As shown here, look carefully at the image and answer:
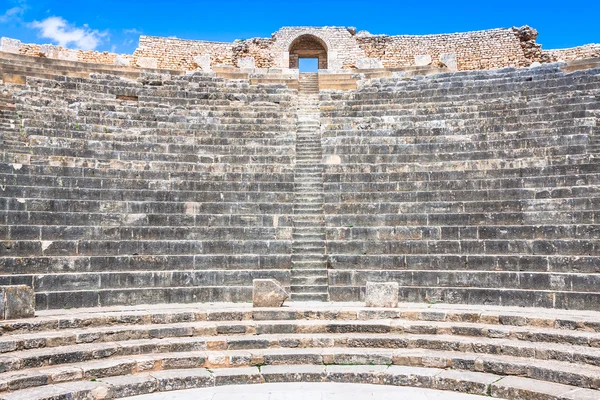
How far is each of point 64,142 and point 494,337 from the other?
906 centimetres

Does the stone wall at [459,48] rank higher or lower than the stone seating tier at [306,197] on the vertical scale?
higher

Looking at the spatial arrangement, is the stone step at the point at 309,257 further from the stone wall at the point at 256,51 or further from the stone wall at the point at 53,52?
the stone wall at the point at 256,51

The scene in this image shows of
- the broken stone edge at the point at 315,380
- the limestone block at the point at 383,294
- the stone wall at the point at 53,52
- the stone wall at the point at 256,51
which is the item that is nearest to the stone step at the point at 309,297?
the limestone block at the point at 383,294

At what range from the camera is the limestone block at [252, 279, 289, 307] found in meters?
8.10

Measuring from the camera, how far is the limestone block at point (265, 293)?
8102 millimetres

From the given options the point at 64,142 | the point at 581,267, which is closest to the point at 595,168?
the point at 581,267

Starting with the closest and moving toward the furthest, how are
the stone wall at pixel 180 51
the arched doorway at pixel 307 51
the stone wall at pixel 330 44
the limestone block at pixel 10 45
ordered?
1. the limestone block at pixel 10 45
2. the stone wall at pixel 180 51
3. the stone wall at pixel 330 44
4. the arched doorway at pixel 307 51

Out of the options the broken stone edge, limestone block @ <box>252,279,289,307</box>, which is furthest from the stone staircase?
the broken stone edge

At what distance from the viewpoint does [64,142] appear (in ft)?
37.5

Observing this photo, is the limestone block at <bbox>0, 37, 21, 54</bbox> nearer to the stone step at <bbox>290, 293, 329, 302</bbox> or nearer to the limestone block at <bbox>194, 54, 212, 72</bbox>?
the limestone block at <bbox>194, 54, 212, 72</bbox>

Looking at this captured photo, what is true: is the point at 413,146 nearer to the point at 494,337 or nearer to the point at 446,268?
the point at 446,268

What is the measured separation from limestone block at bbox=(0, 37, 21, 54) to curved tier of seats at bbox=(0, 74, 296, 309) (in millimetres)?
5342

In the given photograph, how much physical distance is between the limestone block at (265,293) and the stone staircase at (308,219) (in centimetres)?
100

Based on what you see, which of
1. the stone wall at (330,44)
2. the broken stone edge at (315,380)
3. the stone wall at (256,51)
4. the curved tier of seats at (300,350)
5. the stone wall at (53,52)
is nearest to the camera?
the broken stone edge at (315,380)
